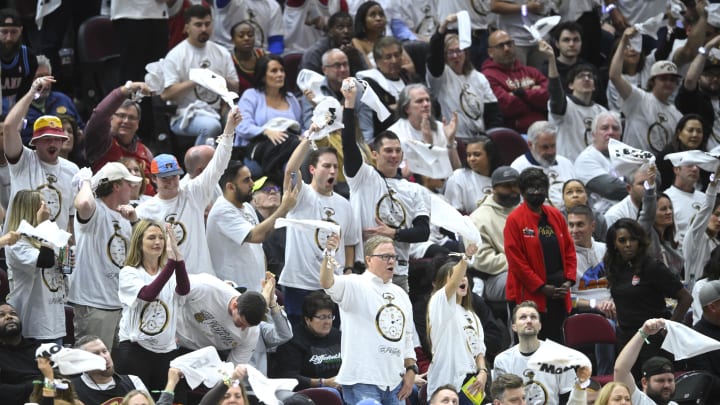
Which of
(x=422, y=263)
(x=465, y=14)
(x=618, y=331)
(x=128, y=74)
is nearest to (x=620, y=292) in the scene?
(x=618, y=331)

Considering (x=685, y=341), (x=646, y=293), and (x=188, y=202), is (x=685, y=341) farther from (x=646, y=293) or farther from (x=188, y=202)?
(x=188, y=202)

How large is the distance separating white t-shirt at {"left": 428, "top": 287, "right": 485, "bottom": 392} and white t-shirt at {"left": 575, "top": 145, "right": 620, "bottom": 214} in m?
3.37

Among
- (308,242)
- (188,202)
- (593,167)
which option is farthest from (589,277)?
(188,202)

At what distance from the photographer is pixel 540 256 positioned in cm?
1005

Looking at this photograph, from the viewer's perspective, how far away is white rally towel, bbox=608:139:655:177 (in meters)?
11.0

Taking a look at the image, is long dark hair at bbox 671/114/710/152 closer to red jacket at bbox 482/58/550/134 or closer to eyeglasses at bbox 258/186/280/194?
red jacket at bbox 482/58/550/134

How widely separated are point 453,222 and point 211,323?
1.67 meters

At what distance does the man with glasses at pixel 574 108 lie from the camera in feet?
41.7

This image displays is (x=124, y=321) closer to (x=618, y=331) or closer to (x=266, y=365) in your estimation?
(x=266, y=365)

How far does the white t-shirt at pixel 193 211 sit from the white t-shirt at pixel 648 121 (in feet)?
17.3

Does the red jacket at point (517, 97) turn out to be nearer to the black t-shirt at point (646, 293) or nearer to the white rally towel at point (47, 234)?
the black t-shirt at point (646, 293)

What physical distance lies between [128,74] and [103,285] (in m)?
3.16

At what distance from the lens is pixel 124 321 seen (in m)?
8.61

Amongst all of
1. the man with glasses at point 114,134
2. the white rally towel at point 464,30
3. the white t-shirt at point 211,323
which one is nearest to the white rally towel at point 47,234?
the white t-shirt at point 211,323
